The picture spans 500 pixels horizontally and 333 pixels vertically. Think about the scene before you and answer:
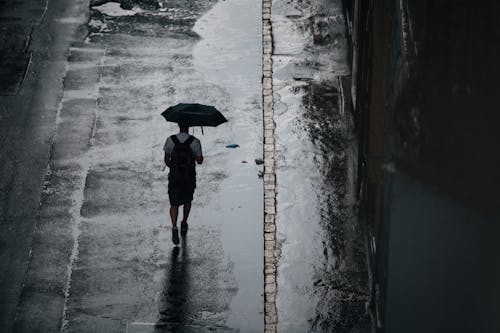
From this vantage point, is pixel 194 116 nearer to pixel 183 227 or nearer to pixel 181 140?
pixel 181 140

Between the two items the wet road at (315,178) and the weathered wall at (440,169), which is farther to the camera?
the wet road at (315,178)

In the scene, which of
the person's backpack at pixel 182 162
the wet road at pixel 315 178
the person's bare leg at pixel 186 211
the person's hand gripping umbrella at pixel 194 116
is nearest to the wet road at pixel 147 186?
the person's bare leg at pixel 186 211

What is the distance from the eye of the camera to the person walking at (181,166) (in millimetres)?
15781

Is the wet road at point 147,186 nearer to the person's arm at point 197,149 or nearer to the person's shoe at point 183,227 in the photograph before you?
the person's shoe at point 183,227

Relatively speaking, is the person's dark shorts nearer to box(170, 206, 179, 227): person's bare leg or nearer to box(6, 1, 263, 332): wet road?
box(170, 206, 179, 227): person's bare leg

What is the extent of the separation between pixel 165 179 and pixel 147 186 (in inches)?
12.3

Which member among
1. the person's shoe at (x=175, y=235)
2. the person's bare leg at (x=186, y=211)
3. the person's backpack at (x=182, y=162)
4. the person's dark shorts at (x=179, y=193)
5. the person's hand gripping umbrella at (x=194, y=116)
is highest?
the person's hand gripping umbrella at (x=194, y=116)

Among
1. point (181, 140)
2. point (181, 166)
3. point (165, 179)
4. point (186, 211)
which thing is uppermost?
point (181, 140)

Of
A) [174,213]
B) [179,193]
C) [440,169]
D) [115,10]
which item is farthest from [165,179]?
[440,169]

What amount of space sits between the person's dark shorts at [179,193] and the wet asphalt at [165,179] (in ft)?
2.05

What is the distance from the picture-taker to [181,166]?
15.9 m

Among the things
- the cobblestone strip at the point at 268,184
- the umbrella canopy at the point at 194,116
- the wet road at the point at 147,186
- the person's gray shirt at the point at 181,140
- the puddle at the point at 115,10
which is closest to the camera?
the wet road at the point at 147,186

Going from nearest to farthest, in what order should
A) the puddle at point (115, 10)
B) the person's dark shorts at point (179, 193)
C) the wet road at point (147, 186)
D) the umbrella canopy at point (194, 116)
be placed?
the wet road at point (147, 186) → the umbrella canopy at point (194, 116) → the person's dark shorts at point (179, 193) → the puddle at point (115, 10)

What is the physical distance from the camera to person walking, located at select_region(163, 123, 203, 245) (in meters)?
15.8
